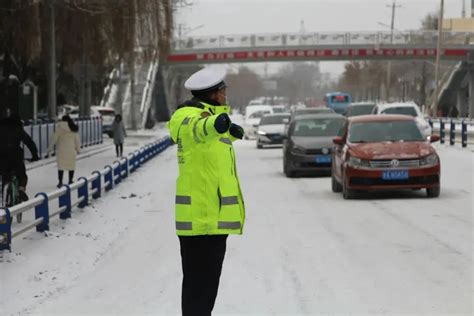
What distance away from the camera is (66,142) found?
882 inches

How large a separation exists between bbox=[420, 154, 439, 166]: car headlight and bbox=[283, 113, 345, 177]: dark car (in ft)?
21.3

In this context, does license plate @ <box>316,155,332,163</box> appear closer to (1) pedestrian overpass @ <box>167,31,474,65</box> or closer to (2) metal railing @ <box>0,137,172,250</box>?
(2) metal railing @ <box>0,137,172,250</box>

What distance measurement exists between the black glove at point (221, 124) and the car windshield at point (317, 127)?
20109 millimetres

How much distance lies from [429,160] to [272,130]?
24.2 metres

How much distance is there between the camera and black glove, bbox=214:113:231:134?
5.94m

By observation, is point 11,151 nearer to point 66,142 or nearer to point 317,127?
point 66,142

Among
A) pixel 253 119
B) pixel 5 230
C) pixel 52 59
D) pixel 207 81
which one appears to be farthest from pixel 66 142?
pixel 253 119

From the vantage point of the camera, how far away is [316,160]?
2527 centimetres

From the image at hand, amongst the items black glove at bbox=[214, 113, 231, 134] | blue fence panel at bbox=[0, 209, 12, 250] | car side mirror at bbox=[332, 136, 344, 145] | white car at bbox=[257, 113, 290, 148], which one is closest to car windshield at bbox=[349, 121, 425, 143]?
car side mirror at bbox=[332, 136, 344, 145]

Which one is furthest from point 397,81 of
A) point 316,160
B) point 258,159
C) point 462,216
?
point 462,216

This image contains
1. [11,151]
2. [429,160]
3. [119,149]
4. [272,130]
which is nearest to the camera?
[11,151]

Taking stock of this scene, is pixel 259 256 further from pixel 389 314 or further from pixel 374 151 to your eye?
pixel 374 151

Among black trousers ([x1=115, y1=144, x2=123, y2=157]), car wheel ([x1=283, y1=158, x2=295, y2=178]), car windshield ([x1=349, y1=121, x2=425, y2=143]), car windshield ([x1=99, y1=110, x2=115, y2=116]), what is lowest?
car windshield ([x1=99, y1=110, x2=115, y2=116])

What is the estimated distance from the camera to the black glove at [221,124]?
5.94 m
